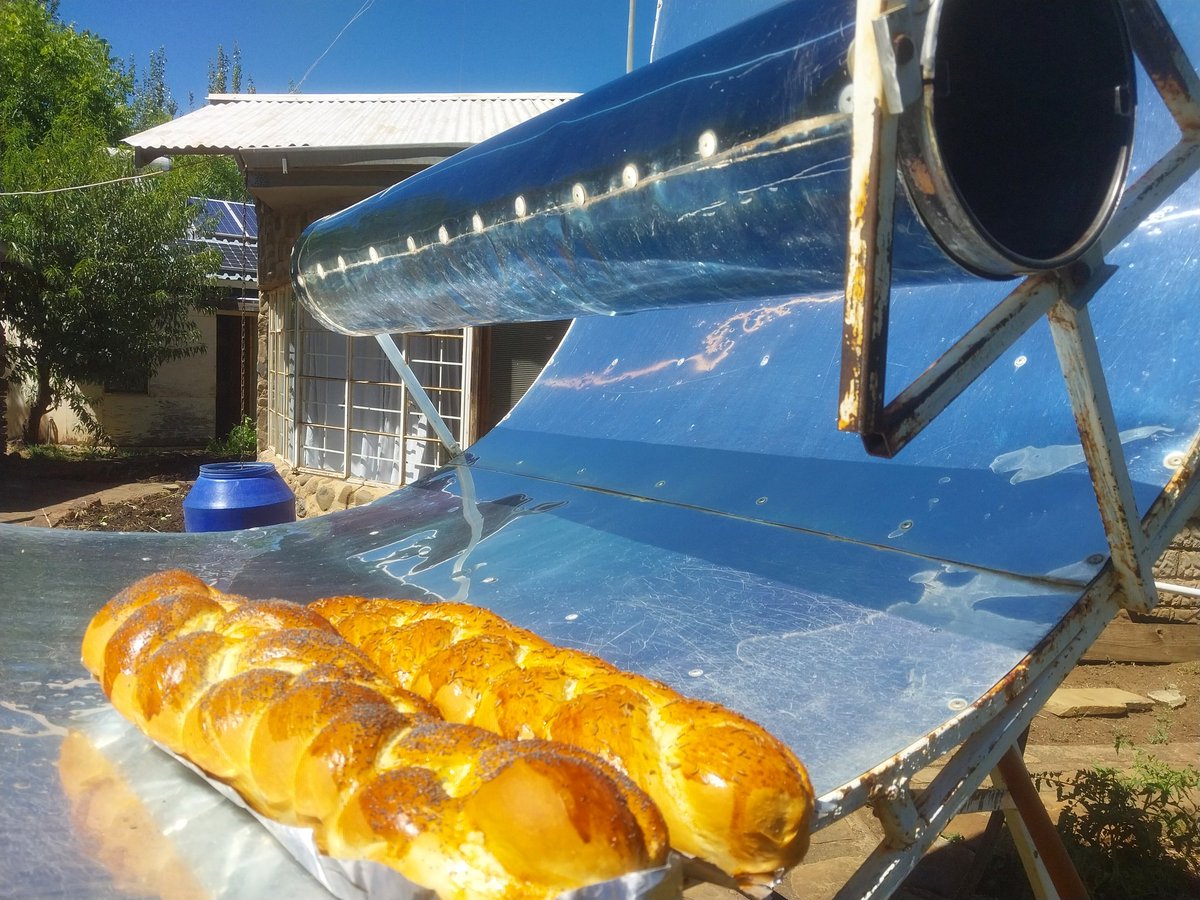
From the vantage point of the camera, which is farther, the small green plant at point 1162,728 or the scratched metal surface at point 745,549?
the small green plant at point 1162,728

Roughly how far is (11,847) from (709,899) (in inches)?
95.5

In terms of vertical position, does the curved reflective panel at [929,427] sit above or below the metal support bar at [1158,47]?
below

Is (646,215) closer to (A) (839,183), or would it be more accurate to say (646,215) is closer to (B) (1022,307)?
(A) (839,183)

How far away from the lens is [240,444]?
14.9 meters

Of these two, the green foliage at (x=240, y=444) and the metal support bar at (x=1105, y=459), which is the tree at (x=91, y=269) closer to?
the green foliage at (x=240, y=444)

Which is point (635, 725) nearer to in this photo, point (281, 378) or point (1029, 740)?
point (1029, 740)

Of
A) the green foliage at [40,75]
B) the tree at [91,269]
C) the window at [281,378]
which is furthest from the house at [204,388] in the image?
the green foliage at [40,75]

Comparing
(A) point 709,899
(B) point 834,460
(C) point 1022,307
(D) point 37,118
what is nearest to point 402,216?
(B) point 834,460

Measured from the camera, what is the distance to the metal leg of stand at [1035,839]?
2084mm

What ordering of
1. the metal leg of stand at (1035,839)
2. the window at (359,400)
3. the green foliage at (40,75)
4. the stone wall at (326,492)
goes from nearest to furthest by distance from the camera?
the metal leg of stand at (1035,839)
the window at (359,400)
the stone wall at (326,492)
the green foliage at (40,75)

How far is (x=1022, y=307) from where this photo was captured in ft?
4.44

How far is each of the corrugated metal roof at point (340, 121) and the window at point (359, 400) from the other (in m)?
1.45

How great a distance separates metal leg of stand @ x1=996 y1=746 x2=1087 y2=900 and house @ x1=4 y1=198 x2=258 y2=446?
48.3 ft

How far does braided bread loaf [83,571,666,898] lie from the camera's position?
40.6 inches
